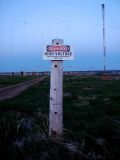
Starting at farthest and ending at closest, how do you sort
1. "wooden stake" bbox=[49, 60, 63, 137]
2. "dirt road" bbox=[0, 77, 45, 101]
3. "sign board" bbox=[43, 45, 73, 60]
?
"dirt road" bbox=[0, 77, 45, 101] → "sign board" bbox=[43, 45, 73, 60] → "wooden stake" bbox=[49, 60, 63, 137]

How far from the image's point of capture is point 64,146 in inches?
249

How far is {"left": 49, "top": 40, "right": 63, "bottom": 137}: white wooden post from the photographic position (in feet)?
21.4

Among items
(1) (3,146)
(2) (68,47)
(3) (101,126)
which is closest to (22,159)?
(1) (3,146)

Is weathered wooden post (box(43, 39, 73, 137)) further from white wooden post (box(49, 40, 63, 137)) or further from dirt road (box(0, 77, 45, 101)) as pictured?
dirt road (box(0, 77, 45, 101))

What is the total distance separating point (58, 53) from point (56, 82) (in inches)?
24.7

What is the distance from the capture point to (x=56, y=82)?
6.62 m

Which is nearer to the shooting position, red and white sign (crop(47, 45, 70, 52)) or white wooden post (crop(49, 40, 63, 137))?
white wooden post (crop(49, 40, 63, 137))

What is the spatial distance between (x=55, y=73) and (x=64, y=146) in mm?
1540

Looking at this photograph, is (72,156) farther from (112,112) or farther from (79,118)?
(112,112)

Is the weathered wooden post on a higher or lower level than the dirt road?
higher

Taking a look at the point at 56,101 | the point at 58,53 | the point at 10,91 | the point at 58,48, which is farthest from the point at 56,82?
the point at 10,91

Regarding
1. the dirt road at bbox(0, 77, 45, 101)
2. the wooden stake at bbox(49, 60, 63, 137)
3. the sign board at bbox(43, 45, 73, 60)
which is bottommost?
the dirt road at bbox(0, 77, 45, 101)

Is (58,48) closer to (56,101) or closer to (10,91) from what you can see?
(56,101)

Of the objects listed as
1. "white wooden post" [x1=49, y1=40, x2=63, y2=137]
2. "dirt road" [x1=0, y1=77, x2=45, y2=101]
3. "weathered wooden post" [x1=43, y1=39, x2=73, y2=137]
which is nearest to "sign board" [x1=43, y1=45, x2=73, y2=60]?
"weathered wooden post" [x1=43, y1=39, x2=73, y2=137]
